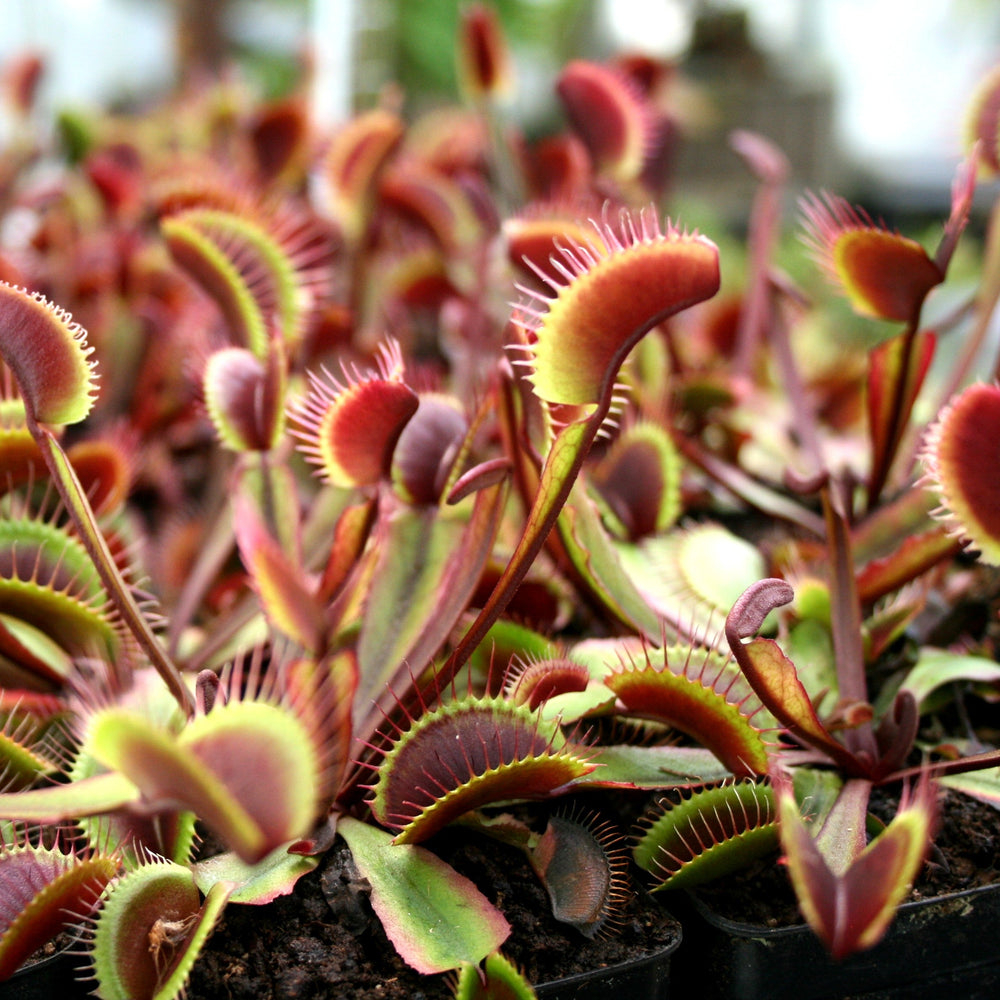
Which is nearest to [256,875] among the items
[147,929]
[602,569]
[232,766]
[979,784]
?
[147,929]

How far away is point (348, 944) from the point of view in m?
0.57

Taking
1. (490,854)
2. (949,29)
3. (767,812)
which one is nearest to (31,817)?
(490,854)

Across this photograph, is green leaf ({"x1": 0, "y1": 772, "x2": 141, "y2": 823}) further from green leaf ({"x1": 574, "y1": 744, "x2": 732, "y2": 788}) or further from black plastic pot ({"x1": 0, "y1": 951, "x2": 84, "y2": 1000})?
green leaf ({"x1": 574, "y1": 744, "x2": 732, "y2": 788})

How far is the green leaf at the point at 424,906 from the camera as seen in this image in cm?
54

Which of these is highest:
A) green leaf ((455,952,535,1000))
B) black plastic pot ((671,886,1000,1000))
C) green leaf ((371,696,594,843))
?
green leaf ((371,696,594,843))

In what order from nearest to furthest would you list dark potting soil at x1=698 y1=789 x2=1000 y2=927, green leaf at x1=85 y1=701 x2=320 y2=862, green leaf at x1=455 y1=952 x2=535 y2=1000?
green leaf at x1=85 y1=701 x2=320 y2=862 < green leaf at x1=455 y1=952 x2=535 y2=1000 < dark potting soil at x1=698 y1=789 x2=1000 y2=927

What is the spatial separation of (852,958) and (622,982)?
0.15 meters

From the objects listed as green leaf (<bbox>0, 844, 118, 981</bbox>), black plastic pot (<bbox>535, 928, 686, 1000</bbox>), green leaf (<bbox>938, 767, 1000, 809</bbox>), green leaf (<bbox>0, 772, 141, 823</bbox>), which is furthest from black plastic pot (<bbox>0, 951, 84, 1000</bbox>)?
green leaf (<bbox>938, 767, 1000, 809</bbox>)

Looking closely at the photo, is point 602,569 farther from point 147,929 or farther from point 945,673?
point 147,929

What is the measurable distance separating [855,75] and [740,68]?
198cm

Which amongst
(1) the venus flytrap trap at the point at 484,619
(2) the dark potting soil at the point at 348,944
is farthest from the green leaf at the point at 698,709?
(2) the dark potting soil at the point at 348,944

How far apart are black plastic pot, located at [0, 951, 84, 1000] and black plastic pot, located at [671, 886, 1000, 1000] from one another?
14.2 inches

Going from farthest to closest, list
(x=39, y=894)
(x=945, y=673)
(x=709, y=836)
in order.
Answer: (x=945, y=673), (x=709, y=836), (x=39, y=894)

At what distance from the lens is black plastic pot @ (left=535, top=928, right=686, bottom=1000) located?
0.56 meters
